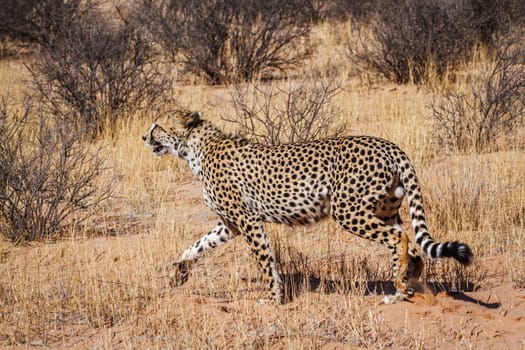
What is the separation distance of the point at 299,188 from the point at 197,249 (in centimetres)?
84

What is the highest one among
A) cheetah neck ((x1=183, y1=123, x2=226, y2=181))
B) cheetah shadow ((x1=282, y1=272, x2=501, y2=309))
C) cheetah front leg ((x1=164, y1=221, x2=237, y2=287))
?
cheetah neck ((x1=183, y1=123, x2=226, y2=181))

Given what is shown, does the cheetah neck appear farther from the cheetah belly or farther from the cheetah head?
the cheetah belly

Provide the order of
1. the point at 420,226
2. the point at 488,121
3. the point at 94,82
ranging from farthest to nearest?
the point at 94,82 → the point at 488,121 → the point at 420,226

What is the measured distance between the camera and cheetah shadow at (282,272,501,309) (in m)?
5.15

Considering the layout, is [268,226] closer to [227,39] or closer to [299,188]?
[299,188]

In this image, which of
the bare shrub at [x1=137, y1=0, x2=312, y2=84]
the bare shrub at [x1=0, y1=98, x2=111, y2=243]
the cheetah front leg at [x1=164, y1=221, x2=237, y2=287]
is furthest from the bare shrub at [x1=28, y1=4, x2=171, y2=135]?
the cheetah front leg at [x1=164, y1=221, x2=237, y2=287]

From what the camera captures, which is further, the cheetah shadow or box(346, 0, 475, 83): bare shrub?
box(346, 0, 475, 83): bare shrub

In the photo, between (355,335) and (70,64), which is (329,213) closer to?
(355,335)

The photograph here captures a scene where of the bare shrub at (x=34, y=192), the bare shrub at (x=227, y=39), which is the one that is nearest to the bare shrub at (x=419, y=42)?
the bare shrub at (x=227, y=39)

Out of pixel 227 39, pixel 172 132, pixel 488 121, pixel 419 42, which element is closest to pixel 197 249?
pixel 172 132

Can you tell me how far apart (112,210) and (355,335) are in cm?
347

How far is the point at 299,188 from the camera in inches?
202

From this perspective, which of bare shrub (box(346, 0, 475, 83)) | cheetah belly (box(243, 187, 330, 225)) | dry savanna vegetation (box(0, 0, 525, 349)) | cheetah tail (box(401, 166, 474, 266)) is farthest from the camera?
bare shrub (box(346, 0, 475, 83))

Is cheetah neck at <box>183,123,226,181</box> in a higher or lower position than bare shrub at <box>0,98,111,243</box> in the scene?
higher
